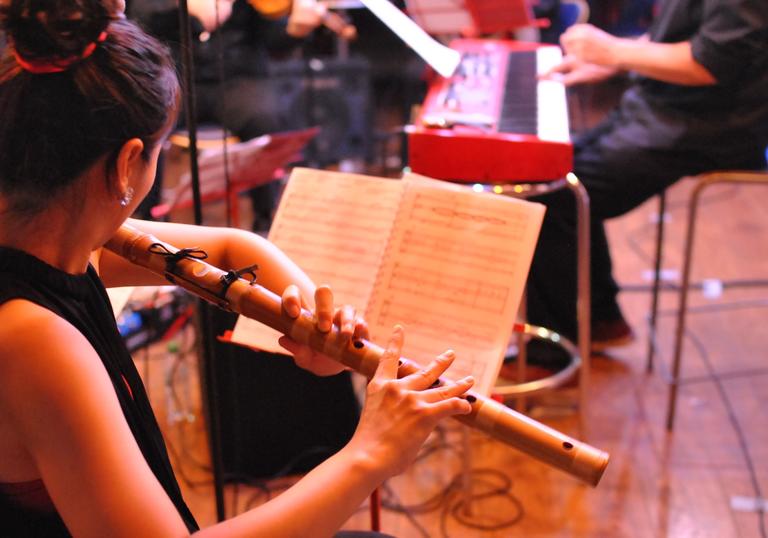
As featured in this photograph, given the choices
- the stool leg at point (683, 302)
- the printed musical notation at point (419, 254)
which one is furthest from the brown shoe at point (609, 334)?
the printed musical notation at point (419, 254)

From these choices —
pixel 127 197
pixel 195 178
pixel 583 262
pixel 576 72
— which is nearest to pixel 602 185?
pixel 576 72

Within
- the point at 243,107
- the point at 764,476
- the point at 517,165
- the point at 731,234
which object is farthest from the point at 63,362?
the point at 731,234

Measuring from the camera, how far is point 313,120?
4.55m

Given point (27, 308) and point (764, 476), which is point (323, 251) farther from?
point (764, 476)

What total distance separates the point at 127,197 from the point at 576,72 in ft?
5.88

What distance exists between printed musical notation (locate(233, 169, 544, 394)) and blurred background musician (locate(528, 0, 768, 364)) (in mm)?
749

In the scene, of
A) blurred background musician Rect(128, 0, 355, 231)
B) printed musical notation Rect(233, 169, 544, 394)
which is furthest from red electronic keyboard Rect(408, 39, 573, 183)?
blurred background musician Rect(128, 0, 355, 231)

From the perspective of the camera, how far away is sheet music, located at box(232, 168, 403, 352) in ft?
4.17

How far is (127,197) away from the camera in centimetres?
84

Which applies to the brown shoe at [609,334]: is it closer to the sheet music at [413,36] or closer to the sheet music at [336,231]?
the sheet music at [413,36]

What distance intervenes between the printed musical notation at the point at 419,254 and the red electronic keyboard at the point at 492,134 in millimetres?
374

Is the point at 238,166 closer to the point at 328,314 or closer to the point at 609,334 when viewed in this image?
the point at 609,334

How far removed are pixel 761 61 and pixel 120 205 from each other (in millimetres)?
1693

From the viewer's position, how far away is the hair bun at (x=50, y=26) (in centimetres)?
75
